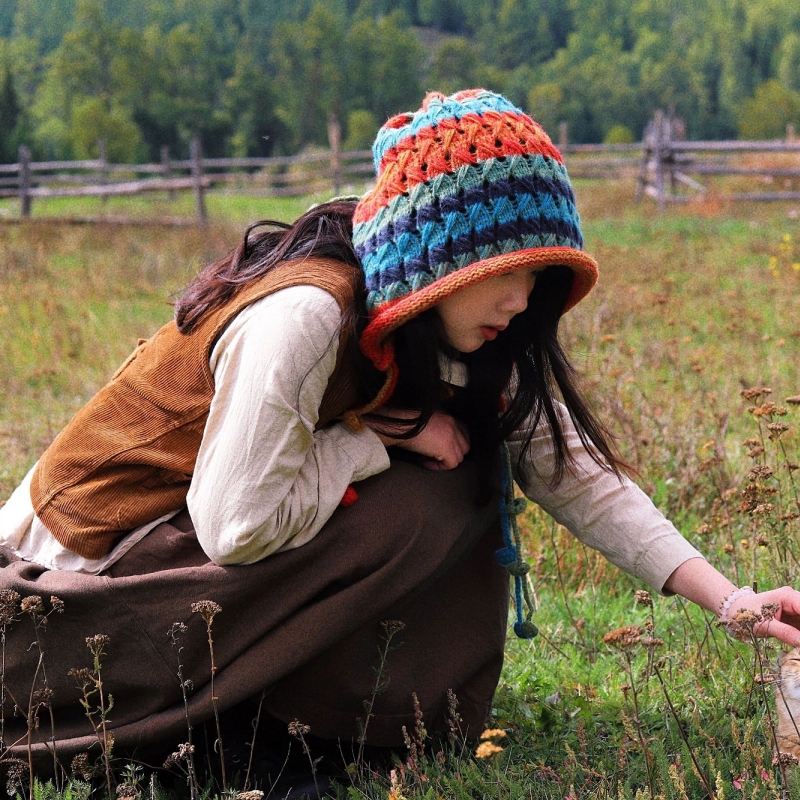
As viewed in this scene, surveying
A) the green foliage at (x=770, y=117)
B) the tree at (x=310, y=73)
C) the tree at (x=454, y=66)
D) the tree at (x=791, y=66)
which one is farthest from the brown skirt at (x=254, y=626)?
the tree at (x=454, y=66)

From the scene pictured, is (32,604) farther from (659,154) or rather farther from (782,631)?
(659,154)

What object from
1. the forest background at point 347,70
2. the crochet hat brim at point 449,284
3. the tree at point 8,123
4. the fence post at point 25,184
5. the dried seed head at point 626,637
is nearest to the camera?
the dried seed head at point 626,637

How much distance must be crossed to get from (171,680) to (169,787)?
0.29 metres

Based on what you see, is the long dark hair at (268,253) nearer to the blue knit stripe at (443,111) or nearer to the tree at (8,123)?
the blue knit stripe at (443,111)

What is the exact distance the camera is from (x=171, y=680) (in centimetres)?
179

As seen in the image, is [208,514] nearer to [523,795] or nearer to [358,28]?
[523,795]

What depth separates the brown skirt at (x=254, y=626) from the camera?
5.82ft

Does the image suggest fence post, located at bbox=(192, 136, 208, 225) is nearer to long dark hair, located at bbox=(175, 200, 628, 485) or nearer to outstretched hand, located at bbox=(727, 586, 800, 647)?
long dark hair, located at bbox=(175, 200, 628, 485)

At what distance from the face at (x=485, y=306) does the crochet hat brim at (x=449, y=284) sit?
5 cm

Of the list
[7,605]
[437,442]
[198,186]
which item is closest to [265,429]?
[437,442]

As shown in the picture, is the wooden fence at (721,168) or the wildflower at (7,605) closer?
the wildflower at (7,605)

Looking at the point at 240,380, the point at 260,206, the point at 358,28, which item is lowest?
the point at 260,206

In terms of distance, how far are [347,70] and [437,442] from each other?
8380cm

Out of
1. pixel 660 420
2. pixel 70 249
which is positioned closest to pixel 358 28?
pixel 70 249
